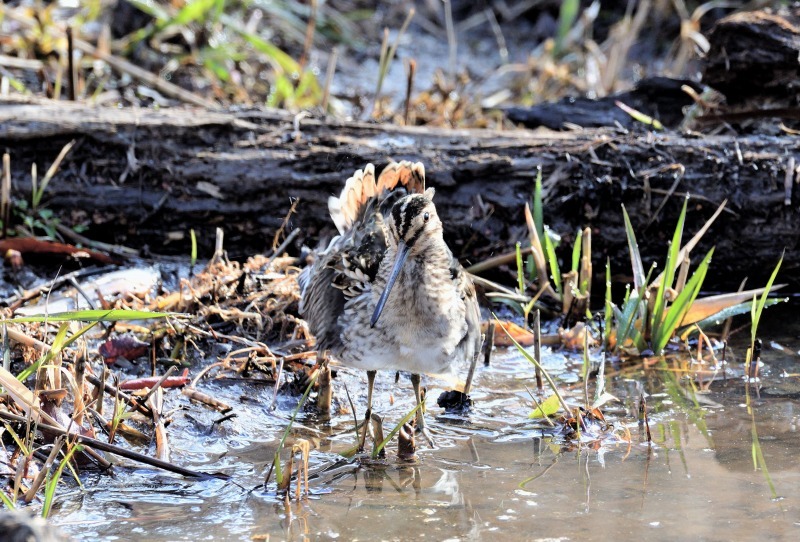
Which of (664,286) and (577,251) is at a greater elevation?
(577,251)

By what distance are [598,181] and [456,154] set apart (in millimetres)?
793

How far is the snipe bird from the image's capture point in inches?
154

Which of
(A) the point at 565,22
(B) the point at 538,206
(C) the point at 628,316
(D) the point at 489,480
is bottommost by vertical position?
(D) the point at 489,480

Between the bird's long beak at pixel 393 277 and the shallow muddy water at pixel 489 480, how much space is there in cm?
56

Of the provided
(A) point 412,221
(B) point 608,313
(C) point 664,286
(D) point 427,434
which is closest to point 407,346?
(D) point 427,434

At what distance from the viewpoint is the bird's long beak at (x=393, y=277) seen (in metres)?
3.84

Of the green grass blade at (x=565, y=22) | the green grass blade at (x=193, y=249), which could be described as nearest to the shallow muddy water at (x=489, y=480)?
the green grass blade at (x=193, y=249)

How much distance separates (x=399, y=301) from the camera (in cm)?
395

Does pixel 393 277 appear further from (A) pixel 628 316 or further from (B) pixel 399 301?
(A) pixel 628 316

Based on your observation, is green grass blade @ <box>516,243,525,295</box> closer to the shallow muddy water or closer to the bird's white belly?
the shallow muddy water

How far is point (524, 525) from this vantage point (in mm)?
3234

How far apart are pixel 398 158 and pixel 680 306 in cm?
175

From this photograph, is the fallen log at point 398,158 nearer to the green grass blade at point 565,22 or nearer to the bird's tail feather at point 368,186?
the bird's tail feather at point 368,186

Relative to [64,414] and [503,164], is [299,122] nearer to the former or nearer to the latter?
[503,164]
